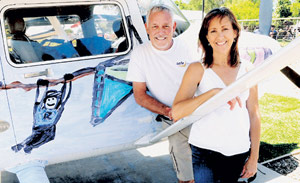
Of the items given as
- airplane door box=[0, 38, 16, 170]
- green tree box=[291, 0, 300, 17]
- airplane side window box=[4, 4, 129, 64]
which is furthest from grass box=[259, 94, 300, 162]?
green tree box=[291, 0, 300, 17]

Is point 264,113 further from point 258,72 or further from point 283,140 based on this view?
point 258,72

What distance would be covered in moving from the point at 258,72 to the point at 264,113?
169 inches

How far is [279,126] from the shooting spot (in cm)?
491

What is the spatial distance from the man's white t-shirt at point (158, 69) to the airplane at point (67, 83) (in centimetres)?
30

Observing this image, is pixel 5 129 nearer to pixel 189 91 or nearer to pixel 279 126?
pixel 189 91

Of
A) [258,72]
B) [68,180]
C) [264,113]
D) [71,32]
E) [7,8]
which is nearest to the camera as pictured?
[258,72]

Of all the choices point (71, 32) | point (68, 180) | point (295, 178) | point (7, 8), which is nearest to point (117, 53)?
point (71, 32)

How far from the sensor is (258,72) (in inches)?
63.7

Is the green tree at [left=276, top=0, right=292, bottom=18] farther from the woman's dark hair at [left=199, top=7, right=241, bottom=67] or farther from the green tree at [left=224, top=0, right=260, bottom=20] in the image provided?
the woman's dark hair at [left=199, top=7, right=241, bottom=67]

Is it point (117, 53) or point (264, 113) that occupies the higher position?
point (117, 53)

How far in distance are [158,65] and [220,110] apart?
877 mm

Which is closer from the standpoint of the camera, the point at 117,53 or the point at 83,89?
the point at 83,89

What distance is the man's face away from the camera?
2.54m

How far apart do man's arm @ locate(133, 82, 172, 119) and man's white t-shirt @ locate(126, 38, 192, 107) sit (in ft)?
0.21
